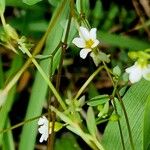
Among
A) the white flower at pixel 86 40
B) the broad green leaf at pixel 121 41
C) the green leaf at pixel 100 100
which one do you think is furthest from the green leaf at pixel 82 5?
the broad green leaf at pixel 121 41

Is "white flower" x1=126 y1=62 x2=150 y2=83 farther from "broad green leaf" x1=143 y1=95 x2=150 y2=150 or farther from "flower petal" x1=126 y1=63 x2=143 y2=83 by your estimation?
"broad green leaf" x1=143 y1=95 x2=150 y2=150

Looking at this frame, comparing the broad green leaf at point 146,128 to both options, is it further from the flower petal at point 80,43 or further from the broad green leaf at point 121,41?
the broad green leaf at point 121,41

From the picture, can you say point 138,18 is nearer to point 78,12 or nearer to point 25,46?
point 78,12

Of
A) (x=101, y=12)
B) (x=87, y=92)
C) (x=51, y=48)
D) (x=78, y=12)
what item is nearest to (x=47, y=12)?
(x=101, y=12)

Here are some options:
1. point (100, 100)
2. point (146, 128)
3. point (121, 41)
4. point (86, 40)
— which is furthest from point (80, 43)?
point (121, 41)

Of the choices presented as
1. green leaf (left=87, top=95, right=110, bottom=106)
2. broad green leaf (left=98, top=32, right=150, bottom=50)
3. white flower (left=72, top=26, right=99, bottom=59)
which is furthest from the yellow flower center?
broad green leaf (left=98, top=32, right=150, bottom=50)

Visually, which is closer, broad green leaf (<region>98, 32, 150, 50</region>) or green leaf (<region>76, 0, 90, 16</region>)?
green leaf (<region>76, 0, 90, 16</region>)
